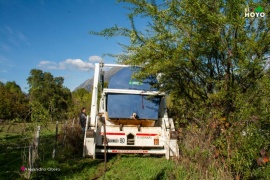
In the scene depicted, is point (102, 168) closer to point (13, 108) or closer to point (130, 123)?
point (130, 123)

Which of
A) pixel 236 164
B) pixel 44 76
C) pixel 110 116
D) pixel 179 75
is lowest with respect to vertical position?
pixel 236 164

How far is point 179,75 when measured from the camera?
612 cm

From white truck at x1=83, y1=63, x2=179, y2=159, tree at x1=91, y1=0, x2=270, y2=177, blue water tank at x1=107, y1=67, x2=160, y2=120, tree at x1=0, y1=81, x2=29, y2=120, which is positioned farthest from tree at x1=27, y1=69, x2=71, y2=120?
tree at x1=91, y1=0, x2=270, y2=177

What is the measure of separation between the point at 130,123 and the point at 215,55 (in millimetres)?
3348

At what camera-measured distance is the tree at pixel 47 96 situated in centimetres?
713

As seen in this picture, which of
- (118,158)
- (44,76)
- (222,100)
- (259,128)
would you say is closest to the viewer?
(259,128)

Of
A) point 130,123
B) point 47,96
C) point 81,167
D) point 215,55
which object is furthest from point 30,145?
point 47,96

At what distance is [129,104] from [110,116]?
65 centimetres

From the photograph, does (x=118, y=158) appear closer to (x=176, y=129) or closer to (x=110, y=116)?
(x=110, y=116)

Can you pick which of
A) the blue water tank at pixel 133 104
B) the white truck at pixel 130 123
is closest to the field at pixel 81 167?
the white truck at pixel 130 123

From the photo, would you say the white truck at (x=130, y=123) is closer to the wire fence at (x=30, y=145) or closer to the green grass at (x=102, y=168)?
the green grass at (x=102, y=168)

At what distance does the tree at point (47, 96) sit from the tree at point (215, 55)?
2.87m

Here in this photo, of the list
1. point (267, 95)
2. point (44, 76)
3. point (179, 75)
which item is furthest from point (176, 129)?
point (44, 76)

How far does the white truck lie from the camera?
23.7 ft
